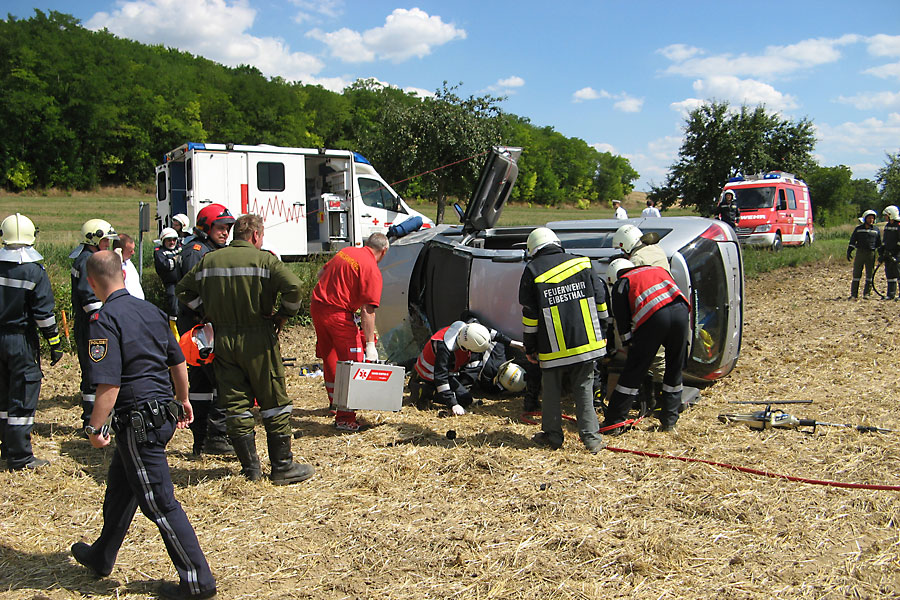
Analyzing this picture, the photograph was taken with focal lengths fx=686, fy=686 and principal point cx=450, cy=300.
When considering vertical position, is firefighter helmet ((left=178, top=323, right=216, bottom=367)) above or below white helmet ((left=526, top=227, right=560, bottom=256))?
below

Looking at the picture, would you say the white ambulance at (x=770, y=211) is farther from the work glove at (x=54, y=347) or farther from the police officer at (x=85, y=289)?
the work glove at (x=54, y=347)

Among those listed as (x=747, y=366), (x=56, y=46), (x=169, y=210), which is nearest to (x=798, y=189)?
(x=747, y=366)

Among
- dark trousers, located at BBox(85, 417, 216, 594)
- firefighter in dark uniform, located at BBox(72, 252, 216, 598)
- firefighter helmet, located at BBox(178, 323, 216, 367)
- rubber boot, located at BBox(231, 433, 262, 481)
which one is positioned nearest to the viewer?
firefighter in dark uniform, located at BBox(72, 252, 216, 598)

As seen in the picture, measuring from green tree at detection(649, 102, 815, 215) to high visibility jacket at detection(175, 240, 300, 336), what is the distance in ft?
97.2

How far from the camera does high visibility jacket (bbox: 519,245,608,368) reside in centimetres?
512

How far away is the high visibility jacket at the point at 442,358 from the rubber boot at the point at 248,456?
6.92 ft

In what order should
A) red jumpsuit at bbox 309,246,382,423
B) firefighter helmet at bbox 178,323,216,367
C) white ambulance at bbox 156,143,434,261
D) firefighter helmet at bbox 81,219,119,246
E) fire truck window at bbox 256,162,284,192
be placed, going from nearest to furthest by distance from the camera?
firefighter helmet at bbox 178,323,216,367 → firefighter helmet at bbox 81,219,119,246 → red jumpsuit at bbox 309,246,382,423 → white ambulance at bbox 156,143,434,261 → fire truck window at bbox 256,162,284,192

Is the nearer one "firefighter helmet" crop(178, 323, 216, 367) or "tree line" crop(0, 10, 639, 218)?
"firefighter helmet" crop(178, 323, 216, 367)

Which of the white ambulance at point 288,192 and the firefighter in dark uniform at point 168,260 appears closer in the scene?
the firefighter in dark uniform at point 168,260

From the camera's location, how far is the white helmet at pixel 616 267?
5.81m

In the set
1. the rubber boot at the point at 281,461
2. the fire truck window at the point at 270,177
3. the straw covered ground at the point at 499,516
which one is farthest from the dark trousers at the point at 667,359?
the fire truck window at the point at 270,177

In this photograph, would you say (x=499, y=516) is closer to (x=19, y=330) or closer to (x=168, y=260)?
(x=19, y=330)

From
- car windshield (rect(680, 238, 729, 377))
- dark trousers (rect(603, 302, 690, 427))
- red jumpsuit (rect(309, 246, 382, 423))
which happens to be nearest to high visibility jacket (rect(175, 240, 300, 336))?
red jumpsuit (rect(309, 246, 382, 423))

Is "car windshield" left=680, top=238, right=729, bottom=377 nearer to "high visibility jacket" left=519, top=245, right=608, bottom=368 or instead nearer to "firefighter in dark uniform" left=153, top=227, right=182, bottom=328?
"high visibility jacket" left=519, top=245, right=608, bottom=368
